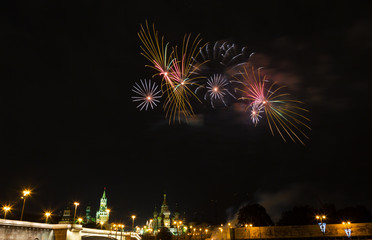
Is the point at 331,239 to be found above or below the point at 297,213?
below

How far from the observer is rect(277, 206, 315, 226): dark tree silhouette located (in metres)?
98.3

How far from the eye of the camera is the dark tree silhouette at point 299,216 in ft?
323

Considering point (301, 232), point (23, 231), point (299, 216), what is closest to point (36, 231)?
point (23, 231)

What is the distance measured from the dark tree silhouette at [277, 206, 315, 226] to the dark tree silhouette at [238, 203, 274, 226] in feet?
25.7

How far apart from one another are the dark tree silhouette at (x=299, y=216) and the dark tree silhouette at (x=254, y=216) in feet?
25.7

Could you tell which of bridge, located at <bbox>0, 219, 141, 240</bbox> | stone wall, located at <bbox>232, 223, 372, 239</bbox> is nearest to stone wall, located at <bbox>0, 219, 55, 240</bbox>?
bridge, located at <bbox>0, 219, 141, 240</bbox>

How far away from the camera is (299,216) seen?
100312 mm

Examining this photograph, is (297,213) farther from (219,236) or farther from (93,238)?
(93,238)

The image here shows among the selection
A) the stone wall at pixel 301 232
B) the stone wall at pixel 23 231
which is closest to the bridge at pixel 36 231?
the stone wall at pixel 23 231

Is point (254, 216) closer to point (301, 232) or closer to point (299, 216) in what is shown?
point (299, 216)

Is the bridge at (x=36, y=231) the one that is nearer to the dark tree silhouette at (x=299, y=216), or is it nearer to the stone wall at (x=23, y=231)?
the stone wall at (x=23, y=231)

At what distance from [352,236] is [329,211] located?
35.4 meters

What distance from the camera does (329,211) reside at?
10169 centimetres

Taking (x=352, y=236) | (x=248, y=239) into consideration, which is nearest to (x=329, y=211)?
(x=352, y=236)
